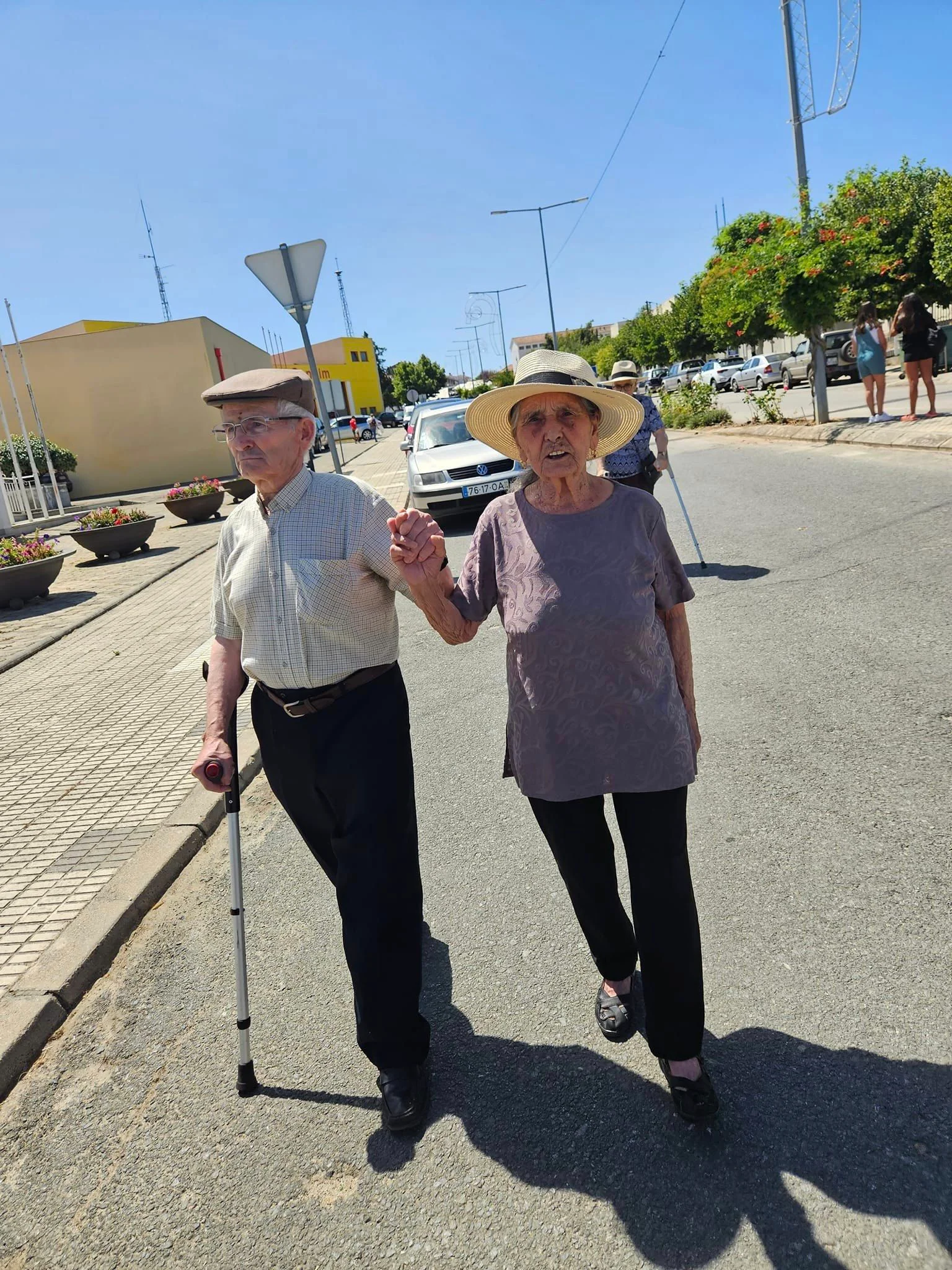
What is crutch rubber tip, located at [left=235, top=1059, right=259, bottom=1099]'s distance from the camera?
8.82 feet

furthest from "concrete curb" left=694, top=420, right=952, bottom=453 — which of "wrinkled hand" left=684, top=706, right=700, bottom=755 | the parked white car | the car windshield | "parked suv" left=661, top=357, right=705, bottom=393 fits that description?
"parked suv" left=661, top=357, right=705, bottom=393

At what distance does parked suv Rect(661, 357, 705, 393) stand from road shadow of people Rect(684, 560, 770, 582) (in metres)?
38.5

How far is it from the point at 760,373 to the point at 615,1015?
38.4 metres

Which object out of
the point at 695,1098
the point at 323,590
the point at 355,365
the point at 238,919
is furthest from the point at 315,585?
the point at 355,365

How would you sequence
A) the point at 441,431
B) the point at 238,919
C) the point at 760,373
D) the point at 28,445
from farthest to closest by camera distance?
the point at 760,373, the point at 28,445, the point at 441,431, the point at 238,919

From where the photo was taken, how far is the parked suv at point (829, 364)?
3077cm

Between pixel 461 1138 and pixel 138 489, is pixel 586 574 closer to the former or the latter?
pixel 461 1138

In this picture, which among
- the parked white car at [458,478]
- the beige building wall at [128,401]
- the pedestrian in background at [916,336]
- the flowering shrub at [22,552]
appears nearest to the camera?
the flowering shrub at [22,552]

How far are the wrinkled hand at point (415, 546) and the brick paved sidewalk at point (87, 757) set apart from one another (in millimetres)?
2271

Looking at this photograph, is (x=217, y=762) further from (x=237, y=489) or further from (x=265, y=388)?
(x=237, y=489)

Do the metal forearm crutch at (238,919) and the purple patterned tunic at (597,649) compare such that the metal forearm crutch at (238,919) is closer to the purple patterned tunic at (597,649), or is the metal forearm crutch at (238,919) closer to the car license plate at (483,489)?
the purple patterned tunic at (597,649)

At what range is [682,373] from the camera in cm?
5447

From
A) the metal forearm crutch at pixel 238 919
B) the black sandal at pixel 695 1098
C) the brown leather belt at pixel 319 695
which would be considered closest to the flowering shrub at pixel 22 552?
the metal forearm crutch at pixel 238 919

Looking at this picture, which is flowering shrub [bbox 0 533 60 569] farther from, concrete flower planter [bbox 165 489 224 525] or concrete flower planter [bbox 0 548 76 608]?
concrete flower planter [bbox 165 489 224 525]
